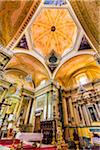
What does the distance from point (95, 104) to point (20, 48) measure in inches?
326

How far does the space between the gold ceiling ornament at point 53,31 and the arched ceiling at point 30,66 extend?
1.37 meters

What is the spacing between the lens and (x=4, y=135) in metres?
8.65

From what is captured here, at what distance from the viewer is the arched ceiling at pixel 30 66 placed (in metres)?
11.2

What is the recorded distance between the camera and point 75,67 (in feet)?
39.6

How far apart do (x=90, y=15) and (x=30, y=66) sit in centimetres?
788

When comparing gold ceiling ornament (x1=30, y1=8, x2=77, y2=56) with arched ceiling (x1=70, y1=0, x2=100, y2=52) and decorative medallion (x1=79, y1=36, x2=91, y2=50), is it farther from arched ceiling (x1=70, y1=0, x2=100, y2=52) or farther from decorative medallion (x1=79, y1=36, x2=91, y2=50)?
arched ceiling (x1=70, y1=0, x2=100, y2=52)

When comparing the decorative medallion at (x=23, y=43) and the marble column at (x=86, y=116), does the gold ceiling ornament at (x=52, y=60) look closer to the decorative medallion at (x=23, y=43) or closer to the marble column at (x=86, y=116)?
the decorative medallion at (x=23, y=43)

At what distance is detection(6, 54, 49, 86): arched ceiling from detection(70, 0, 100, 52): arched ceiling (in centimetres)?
576

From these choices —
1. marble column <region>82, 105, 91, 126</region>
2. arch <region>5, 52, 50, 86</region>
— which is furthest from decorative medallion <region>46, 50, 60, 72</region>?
marble column <region>82, 105, 91, 126</region>

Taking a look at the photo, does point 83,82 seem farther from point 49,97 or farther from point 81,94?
point 49,97

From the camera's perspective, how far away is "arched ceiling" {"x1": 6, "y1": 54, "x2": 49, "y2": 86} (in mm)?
11164

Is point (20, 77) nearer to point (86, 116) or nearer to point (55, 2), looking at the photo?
point (86, 116)

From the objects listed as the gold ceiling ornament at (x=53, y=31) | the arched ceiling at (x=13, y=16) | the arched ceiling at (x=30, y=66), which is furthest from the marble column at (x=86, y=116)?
the arched ceiling at (x=13, y=16)

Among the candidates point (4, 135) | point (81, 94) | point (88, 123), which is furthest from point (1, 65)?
point (88, 123)
